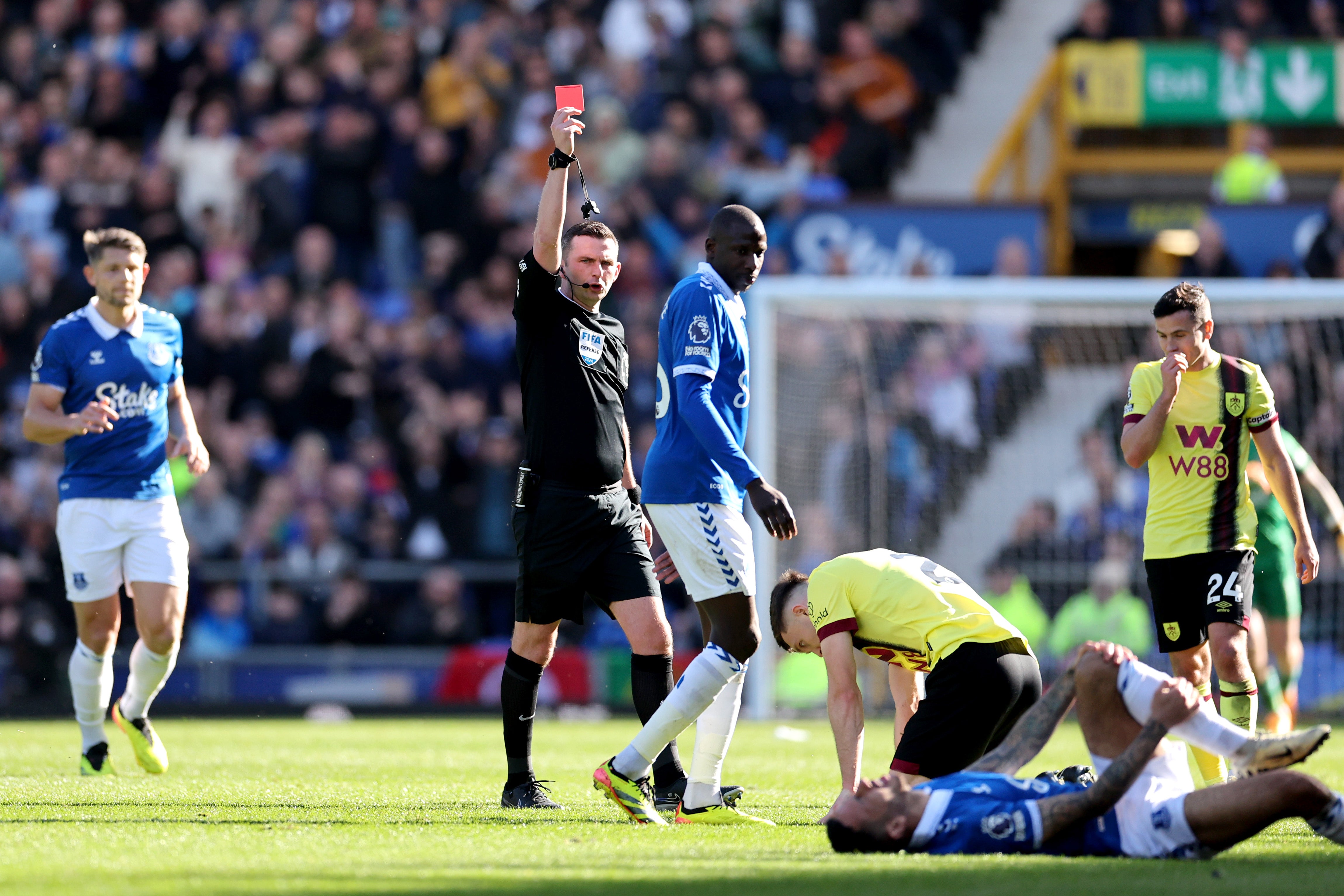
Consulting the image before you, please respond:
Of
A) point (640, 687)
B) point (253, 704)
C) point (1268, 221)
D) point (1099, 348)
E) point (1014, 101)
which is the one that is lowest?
point (253, 704)

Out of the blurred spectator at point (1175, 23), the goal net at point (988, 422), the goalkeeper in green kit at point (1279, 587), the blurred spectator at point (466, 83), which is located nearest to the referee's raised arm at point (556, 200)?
the goalkeeper in green kit at point (1279, 587)

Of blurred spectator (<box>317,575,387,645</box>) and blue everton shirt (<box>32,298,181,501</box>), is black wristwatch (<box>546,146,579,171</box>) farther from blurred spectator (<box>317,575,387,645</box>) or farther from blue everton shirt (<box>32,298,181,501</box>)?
blurred spectator (<box>317,575,387,645</box>)

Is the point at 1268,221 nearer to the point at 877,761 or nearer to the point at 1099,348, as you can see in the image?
the point at 1099,348

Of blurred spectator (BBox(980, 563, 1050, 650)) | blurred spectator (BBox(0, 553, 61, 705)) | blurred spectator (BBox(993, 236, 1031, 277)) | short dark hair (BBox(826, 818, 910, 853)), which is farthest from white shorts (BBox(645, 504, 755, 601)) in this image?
blurred spectator (BBox(0, 553, 61, 705))

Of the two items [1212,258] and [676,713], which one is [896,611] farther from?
[1212,258]

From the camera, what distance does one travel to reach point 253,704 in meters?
16.0

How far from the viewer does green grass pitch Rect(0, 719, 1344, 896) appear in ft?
16.3

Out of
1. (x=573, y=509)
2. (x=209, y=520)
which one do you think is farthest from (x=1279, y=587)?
(x=209, y=520)

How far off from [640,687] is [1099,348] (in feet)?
35.5

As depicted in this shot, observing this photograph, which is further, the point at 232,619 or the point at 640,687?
the point at 232,619

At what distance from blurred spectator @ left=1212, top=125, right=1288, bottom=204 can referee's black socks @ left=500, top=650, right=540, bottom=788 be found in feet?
40.2

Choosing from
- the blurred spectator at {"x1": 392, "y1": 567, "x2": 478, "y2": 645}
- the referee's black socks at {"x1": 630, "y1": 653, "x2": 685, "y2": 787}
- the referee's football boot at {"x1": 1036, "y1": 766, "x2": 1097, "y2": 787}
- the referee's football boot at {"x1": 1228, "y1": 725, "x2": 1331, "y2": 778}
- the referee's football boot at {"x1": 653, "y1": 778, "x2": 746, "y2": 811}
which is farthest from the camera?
the blurred spectator at {"x1": 392, "y1": 567, "x2": 478, "y2": 645}

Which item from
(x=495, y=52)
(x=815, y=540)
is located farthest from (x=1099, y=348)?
(x=495, y=52)

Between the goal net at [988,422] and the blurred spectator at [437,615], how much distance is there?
2.77 m
